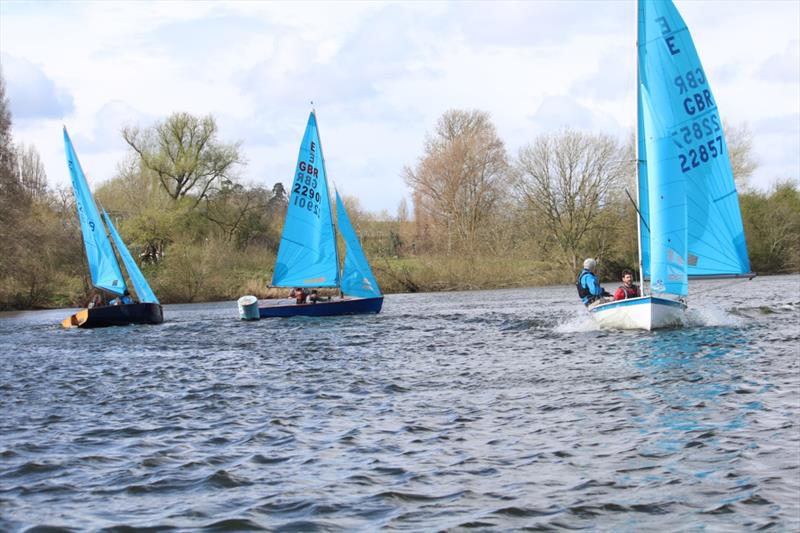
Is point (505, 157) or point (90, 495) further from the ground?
point (505, 157)

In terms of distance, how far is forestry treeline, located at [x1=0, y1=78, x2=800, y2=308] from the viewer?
47.8 metres

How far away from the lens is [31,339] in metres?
25.3

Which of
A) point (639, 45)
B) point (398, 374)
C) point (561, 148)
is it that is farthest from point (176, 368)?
point (561, 148)

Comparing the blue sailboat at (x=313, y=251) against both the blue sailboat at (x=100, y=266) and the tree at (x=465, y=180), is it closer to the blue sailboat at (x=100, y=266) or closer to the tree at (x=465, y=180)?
the blue sailboat at (x=100, y=266)

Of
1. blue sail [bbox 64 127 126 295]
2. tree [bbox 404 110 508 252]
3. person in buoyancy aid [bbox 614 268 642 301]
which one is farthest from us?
tree [bbox 404 110 508 252]

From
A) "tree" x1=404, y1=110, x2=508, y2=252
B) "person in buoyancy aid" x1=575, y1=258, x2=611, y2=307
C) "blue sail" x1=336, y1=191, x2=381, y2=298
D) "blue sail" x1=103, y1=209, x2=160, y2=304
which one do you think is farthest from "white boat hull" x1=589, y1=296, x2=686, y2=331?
"tree" x1=404, y1=110, x2=508, y2=252

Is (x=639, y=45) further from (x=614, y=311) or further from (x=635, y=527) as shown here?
(x=635, y=527)

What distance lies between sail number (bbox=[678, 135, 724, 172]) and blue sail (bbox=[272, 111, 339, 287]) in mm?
13107

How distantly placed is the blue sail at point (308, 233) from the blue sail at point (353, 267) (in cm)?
51

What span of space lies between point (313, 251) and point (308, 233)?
0.62m

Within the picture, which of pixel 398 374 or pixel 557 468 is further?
pixel 398 374

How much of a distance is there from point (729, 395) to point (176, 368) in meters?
10.1

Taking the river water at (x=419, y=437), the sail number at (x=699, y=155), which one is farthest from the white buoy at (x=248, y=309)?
the sail number at (x=699, y=155)

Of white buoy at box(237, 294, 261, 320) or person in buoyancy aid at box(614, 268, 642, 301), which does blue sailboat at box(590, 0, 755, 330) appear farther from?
white buoy at box(237, 294, 261, 320)
